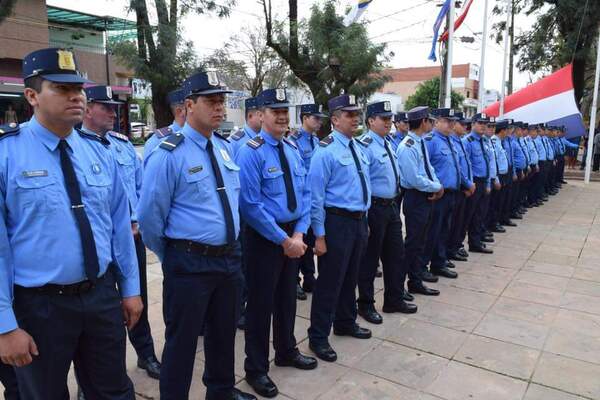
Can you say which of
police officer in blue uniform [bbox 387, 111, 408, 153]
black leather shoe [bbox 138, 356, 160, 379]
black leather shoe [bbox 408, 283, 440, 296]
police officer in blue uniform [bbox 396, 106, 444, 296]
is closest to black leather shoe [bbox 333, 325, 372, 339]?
police officer in blue uniform [bbox 396, 106, 444, 296]

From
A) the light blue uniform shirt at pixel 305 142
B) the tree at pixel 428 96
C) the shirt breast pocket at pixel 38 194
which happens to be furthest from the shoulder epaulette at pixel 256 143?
the tree at pixel 428 96

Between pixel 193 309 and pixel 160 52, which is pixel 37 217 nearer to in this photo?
pixel 193 309

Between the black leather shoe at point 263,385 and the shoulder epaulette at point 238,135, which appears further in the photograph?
the shoulder epaulette at point 238,135

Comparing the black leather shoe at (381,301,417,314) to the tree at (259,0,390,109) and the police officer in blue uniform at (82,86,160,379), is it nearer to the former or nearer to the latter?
the police officer in blue uniform at (82,86,160,379)

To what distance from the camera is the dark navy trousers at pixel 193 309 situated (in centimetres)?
241

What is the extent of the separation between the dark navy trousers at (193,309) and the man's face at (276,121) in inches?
36.7

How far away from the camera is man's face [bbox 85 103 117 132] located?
3.36 meters

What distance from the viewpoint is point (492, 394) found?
3.11m

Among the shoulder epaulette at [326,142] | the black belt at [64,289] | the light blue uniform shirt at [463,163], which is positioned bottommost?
the black belt at [64,289]

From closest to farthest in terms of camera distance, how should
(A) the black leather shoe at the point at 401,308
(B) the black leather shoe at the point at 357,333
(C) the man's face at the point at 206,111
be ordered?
(C) the man's face at the point at 206,111 → (B) the black leather shoe at the point at 357,333 → (A) the black leather shoe at the point at 401,308

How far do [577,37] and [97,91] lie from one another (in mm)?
18516

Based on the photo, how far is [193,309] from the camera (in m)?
2.42

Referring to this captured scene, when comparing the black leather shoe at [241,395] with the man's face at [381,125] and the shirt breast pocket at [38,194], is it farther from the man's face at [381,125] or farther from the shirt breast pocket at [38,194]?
the man's face at [381,125]

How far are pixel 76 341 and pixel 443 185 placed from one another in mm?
4485
